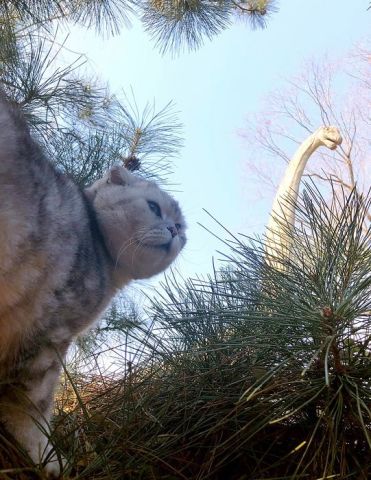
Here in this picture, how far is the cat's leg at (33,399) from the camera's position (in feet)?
2.41

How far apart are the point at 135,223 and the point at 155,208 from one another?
88 mm

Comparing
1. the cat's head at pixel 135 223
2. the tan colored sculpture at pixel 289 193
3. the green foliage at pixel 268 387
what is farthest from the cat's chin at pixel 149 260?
the green foliage at pixel 268 387

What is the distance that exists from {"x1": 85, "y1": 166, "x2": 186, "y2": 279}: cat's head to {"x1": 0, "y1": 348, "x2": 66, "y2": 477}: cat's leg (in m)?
0.27

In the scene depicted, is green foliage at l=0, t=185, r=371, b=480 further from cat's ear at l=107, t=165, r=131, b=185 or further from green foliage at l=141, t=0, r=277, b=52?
green foliage at l=141, t=0, r=277, b=52

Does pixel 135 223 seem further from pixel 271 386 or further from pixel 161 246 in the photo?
pixel 271 386

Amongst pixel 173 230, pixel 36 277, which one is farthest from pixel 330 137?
pixel 36 277

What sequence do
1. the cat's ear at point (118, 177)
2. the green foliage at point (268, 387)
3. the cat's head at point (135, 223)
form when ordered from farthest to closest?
the cat's ear at point (118, 177), the cat's head at point (135, 223), the green foliage at point (268, 387)

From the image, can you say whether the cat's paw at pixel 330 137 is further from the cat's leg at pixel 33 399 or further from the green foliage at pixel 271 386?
the cat's leg at pixel 33 399

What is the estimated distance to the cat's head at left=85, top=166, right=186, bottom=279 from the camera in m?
1.07

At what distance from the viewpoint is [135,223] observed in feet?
3.63

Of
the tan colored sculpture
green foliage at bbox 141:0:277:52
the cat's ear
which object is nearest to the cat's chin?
the cat's ear

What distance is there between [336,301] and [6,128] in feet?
Answer: 1.82

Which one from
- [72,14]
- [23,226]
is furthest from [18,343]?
[72,14]

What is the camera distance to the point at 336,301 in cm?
57
